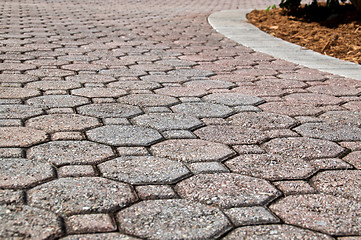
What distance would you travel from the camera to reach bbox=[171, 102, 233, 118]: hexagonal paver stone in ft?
10.6

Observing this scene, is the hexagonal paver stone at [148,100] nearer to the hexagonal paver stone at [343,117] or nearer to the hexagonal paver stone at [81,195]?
the hexagonal paver stone at [343,117]

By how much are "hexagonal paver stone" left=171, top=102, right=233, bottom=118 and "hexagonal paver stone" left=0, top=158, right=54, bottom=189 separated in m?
1.22

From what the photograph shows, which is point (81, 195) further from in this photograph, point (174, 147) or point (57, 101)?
point (57, 101)

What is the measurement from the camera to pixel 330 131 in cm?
296

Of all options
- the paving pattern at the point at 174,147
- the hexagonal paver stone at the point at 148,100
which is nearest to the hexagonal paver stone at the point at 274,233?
the paving pattern at the point at 174,147

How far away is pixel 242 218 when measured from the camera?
6.14ft

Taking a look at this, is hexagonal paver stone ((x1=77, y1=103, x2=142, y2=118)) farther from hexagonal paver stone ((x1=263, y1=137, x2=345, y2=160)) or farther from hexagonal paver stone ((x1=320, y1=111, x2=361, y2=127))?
hexagonal paver stone ((x1=320, y1=111, x2=361, y2=127))

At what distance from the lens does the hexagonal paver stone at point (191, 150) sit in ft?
8.09

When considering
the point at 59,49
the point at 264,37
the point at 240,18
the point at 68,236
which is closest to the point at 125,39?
the point at 59,49

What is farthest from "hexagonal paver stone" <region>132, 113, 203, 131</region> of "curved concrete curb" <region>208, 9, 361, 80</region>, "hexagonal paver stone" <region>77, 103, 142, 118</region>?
"curved concrete curb" <region>208, 9, 361, 80</region>

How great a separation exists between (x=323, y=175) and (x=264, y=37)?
4.65m

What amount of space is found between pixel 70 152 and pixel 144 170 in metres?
0.43

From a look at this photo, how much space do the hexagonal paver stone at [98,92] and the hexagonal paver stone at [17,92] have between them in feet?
0.95

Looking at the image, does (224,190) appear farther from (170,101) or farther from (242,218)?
(170,101)
